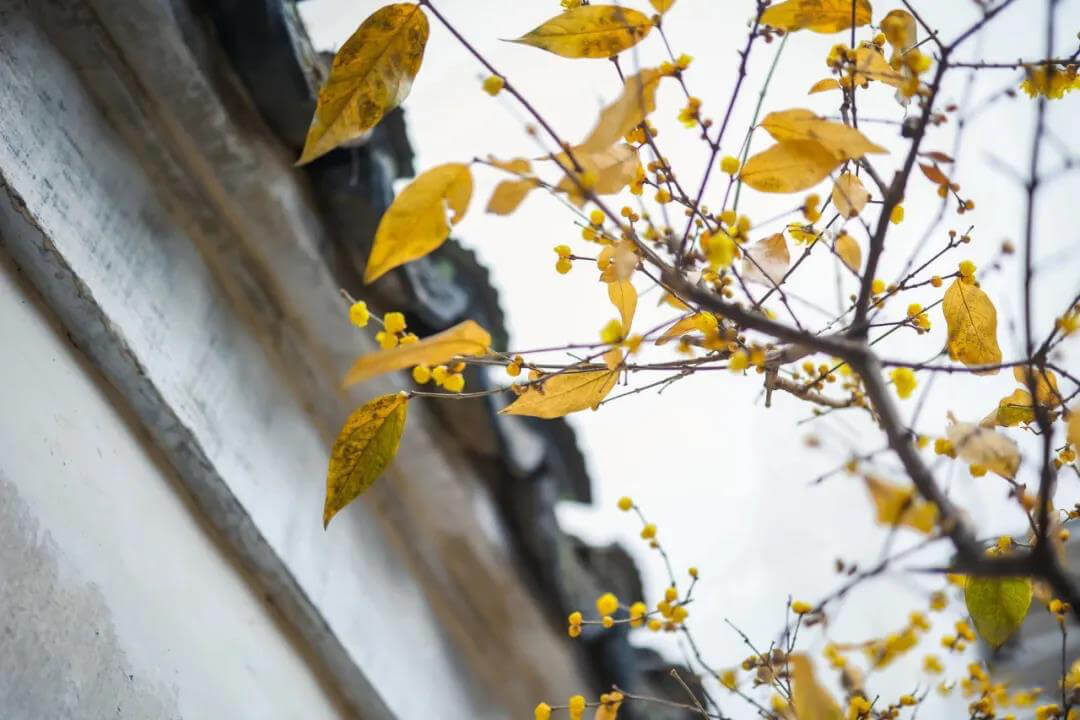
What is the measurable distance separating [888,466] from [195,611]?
0.56 metres

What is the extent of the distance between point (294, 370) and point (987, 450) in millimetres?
699

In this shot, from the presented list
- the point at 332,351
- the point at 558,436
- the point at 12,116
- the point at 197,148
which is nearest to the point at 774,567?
the point at 558,436

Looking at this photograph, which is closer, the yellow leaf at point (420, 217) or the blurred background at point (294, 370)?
the yellow leaf at point (420, 217)

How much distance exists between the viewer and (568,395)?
449 millimetres

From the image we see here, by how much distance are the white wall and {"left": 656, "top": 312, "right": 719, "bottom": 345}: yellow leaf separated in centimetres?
44

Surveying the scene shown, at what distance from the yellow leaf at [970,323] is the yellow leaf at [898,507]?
0.63ft

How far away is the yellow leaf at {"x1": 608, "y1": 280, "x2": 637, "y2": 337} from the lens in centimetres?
48

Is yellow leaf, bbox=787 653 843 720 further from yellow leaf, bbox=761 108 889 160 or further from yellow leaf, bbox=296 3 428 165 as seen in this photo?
yellow leaf, bbox=296 3 428 165

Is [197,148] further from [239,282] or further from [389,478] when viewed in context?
[389,478]

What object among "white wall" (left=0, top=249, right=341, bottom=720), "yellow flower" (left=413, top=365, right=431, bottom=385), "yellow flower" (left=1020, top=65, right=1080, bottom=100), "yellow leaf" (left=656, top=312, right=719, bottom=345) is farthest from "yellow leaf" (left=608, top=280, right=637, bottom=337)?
"white wall" (left=0, top=249, right=341, bottom=720)

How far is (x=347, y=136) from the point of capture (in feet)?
1.41

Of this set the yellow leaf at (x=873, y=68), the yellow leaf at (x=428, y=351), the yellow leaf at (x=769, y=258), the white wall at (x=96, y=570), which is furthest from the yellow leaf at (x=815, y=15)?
the white wall at (x=96, y=570)

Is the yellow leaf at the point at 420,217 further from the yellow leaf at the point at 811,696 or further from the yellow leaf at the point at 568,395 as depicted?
the yellow leaf at the point at 811,696

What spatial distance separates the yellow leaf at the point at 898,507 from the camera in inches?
11.2
